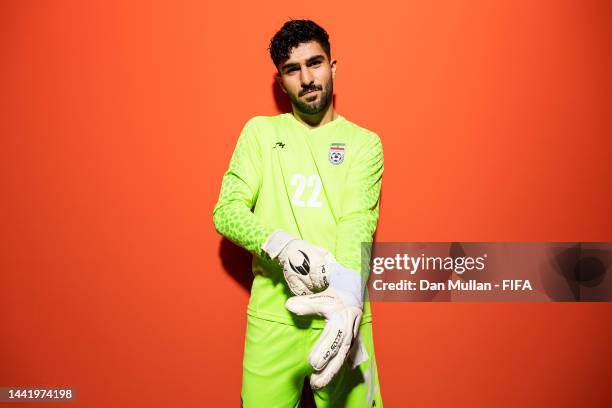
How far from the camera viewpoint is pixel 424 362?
4.56 feet

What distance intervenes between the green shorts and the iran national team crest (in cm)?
44

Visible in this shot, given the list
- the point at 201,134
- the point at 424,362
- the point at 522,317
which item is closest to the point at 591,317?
the point at 522,317

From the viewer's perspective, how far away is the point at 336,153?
1.15m

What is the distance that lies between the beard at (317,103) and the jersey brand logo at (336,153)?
0.11 m

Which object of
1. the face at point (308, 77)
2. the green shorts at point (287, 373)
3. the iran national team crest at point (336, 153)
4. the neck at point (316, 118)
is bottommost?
the green shorts at point (287, 373)

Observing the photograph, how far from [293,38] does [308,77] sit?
0.12 meters

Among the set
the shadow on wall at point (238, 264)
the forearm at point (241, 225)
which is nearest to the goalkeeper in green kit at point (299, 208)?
the forearm at point (241, 225)

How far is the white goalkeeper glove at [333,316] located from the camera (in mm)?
909

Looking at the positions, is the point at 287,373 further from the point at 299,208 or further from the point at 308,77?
the point at 308,77

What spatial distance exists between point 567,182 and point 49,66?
1740mm

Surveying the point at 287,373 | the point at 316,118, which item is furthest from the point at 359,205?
the point at 287,373

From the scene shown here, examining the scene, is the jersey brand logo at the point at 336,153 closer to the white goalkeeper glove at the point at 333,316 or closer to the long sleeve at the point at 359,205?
the long sleeve at the point at 359,205

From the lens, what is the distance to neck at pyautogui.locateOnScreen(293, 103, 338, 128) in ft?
3.91

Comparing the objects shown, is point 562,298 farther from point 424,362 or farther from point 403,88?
point 403,88
